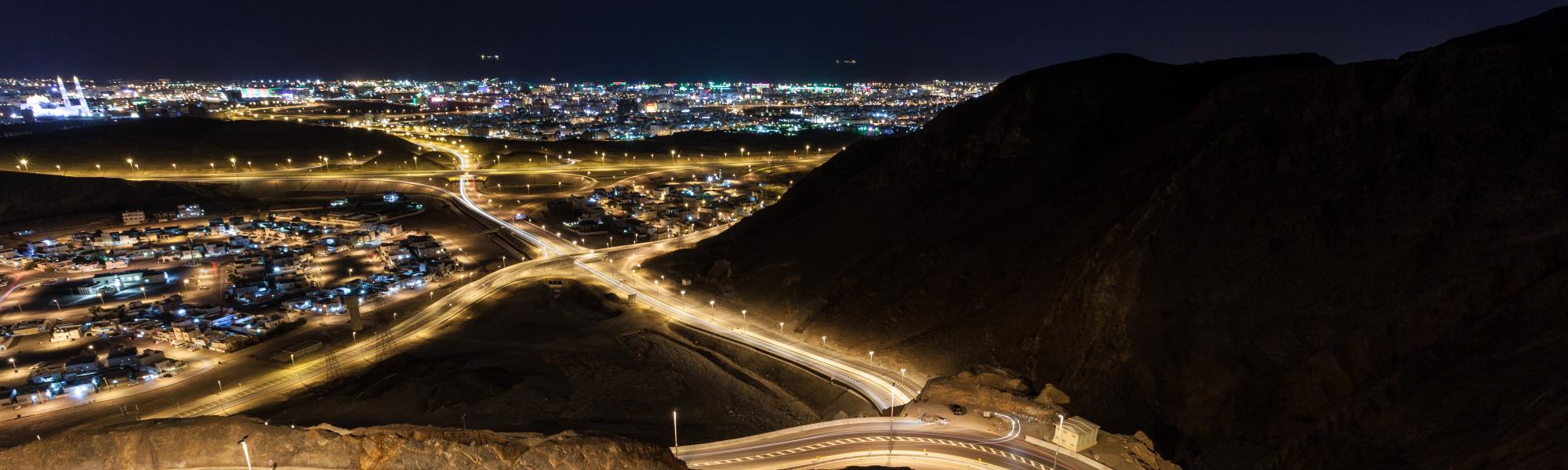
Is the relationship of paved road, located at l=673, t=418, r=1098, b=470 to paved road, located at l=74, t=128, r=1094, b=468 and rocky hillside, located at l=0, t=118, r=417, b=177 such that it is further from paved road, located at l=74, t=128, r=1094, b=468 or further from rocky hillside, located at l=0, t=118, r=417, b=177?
rocky hillside, located at l=0, t=118, r=417, b=177

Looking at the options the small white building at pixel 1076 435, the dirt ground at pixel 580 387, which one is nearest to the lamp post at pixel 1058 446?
the small white building at pixel 1076 435

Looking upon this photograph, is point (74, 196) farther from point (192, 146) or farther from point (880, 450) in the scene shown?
point (880, 450)

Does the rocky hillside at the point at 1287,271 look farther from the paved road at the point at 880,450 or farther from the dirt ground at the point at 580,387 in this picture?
the dirt ground at the point at 580,387

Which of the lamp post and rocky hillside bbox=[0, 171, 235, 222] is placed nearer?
the lamp post

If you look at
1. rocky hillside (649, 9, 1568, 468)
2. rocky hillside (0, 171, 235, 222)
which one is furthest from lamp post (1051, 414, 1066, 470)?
rocky hillside (0, 171, 235, 222)

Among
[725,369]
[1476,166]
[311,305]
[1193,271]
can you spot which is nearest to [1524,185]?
[1476,166]
